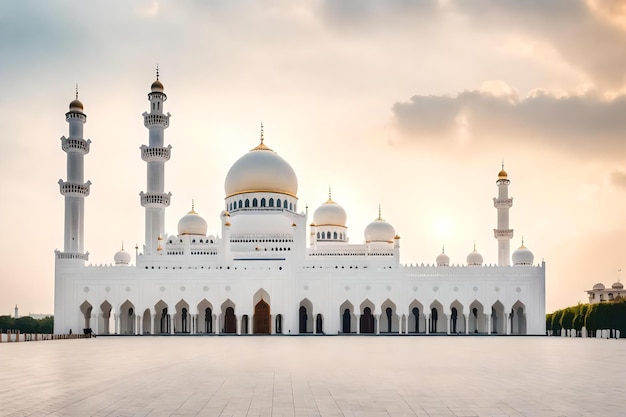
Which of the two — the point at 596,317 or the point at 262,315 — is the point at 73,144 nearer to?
the point at 262,315

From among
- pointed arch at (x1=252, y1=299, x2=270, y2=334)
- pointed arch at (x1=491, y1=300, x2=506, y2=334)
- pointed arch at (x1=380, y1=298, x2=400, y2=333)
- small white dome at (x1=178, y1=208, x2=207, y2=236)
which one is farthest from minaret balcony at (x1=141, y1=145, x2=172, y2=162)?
pointed arch at (x1=491, y1=300, x2=506, y2=334)

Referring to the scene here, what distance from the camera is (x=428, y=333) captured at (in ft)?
139

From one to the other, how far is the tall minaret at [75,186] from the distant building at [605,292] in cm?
6361

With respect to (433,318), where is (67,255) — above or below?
above

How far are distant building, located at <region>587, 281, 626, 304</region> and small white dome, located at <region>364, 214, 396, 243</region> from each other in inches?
1688

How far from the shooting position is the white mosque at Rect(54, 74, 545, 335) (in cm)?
4231

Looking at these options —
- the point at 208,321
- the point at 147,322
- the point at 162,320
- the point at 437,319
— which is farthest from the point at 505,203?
the point at 147,322

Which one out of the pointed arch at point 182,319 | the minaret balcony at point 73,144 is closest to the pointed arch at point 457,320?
the pointed arch at point 182,319

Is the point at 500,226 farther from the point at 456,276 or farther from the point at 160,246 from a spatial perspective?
the point at 160,246

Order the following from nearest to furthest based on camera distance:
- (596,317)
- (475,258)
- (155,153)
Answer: (596,317) < (155,153) < (475,258)

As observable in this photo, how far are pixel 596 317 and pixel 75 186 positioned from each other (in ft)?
105

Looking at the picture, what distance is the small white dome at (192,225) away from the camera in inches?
1923

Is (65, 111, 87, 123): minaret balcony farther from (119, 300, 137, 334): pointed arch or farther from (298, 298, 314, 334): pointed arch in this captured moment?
(298, 298, 314, 334): pointed arch

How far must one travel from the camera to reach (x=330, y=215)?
53.7m
